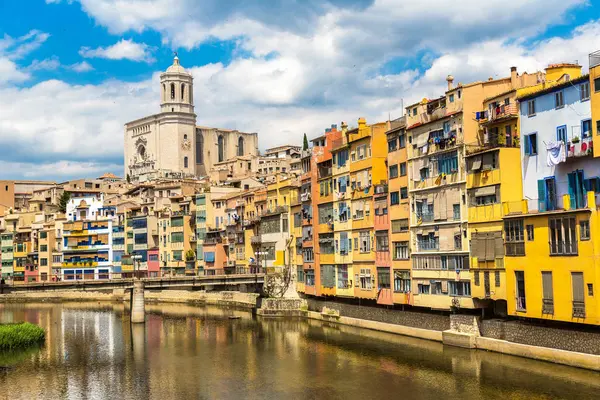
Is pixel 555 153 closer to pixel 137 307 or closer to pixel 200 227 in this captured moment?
pixel 137 307

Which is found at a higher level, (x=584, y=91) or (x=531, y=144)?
(x=584, y=91)

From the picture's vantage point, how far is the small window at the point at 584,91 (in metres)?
39.5

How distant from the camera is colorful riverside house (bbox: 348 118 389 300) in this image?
57.9 metres

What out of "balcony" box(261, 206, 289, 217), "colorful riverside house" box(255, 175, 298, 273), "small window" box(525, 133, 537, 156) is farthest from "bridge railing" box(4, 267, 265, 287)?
"small window" box(525, 133, 537, 156)

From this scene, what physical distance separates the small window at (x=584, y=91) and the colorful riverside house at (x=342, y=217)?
23.6m

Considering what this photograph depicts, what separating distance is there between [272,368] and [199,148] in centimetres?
15706

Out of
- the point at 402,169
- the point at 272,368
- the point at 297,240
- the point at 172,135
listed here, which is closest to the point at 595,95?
the point at 402,169

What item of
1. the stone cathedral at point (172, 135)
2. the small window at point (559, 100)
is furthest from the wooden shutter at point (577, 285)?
the stone cathedral at point (172, 135)

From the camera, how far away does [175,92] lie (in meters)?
191

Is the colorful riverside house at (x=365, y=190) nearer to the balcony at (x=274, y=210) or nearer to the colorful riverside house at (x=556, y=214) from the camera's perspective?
the colorful riverside house at (x=556, y=214)

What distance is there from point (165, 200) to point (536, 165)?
75079 mm

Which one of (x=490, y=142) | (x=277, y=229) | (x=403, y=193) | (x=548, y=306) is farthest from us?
(x=277, y=229)

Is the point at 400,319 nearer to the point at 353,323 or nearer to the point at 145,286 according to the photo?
the point at 353,323

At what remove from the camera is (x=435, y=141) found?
49.6 m
